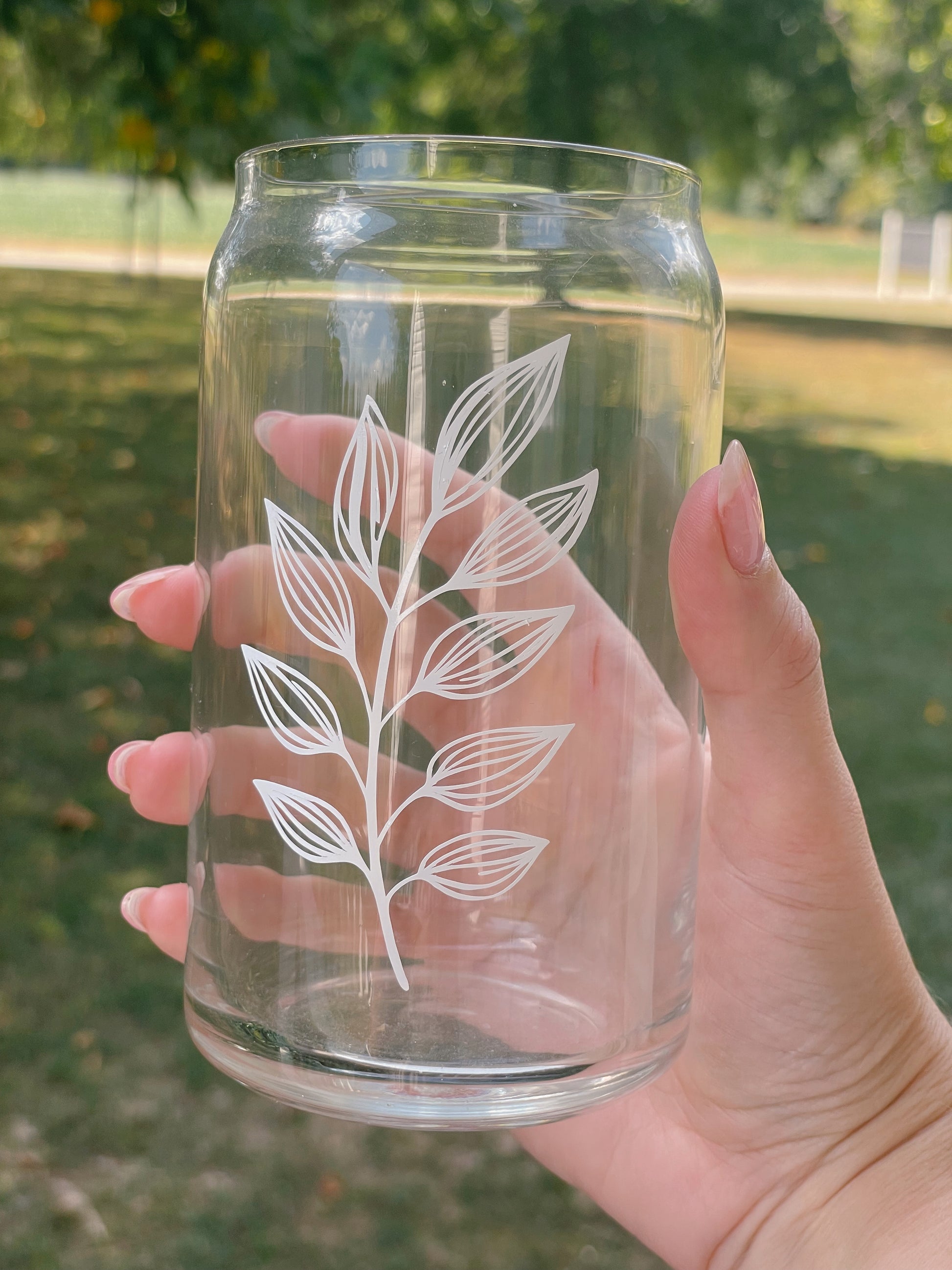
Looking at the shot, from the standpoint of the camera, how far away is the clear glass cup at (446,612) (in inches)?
40.8

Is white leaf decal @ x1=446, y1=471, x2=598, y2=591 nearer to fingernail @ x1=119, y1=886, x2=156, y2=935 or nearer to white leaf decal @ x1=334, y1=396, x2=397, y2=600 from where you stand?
white leaf decal @ x1=334, y1=396, x2=397, y2=600

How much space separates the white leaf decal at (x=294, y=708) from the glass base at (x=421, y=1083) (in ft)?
0.81

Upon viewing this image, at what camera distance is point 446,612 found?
1035 mm

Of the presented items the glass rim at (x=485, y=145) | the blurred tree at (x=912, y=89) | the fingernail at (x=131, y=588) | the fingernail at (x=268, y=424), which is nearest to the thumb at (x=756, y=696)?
the glass rim at (x=485, y=145)

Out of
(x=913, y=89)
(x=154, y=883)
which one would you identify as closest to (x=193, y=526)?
(x=154, y=883)

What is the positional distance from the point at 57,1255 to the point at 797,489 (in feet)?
22.4

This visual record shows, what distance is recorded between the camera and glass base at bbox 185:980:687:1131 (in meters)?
1.05

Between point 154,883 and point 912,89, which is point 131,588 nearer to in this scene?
point 154,883

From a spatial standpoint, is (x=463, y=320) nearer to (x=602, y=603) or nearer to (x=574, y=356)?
(x=574, y=356)

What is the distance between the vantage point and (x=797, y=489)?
848 cm

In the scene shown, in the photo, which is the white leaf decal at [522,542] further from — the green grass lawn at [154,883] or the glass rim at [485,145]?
the green grass lawn at [154,883]

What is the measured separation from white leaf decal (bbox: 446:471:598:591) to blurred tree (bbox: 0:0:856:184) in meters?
2.76

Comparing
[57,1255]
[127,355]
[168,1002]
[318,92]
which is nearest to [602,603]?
[57,1255]

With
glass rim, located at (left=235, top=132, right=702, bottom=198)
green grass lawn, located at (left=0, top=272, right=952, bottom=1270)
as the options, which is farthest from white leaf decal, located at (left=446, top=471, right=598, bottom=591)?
green grass lawn, located at (left=0, top=272, right=952, bottom=1270)
